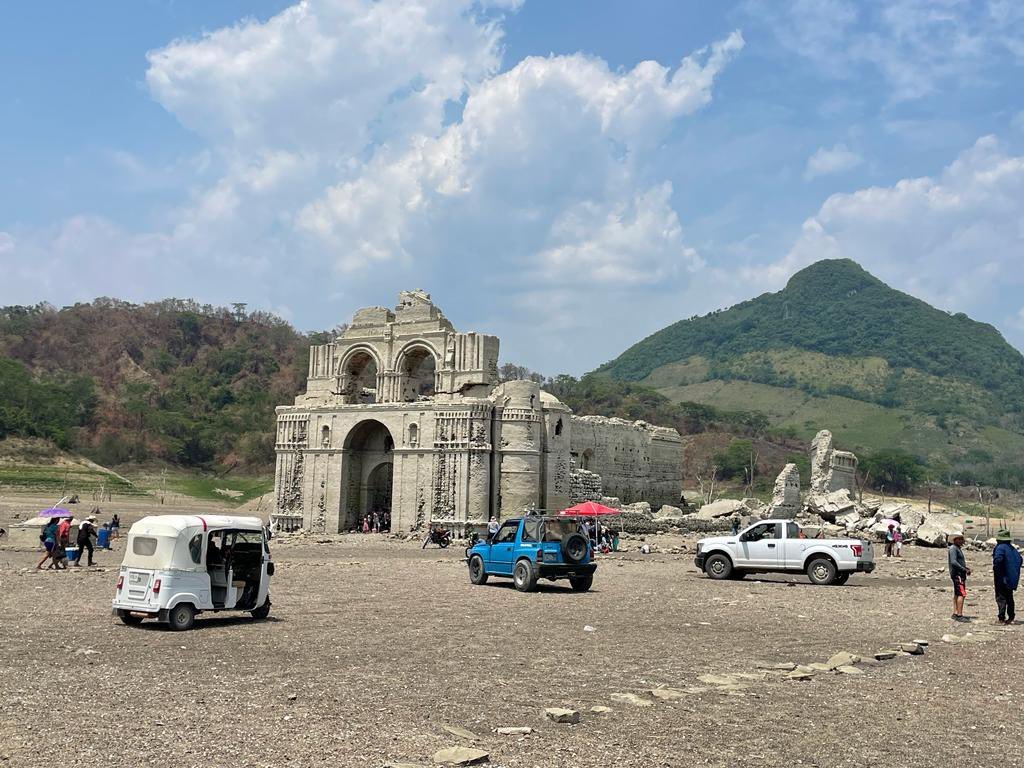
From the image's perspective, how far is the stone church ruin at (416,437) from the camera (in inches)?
1737

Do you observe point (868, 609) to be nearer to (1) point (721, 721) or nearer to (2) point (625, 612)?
(2) point (625, 612)

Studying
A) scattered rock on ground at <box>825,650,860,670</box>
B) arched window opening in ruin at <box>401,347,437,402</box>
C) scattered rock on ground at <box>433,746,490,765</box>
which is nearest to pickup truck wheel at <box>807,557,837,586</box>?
scattered rock on ground at <box>825,650,860,670</box>

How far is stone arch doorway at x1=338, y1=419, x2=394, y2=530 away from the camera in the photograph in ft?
161

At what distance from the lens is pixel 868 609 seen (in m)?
19.4

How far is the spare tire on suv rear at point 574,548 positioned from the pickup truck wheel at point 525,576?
0.82 m

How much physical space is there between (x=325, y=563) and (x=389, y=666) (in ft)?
61.3

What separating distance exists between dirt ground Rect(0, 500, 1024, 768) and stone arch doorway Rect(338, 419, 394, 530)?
2818cm

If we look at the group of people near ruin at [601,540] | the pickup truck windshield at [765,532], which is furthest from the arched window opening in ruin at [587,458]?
the pickup truck windshield at [765,532]

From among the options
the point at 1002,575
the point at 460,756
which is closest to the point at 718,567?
the point at 1002,575

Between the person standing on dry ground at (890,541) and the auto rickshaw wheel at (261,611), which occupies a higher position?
the person standing on dry ground at (890,541)

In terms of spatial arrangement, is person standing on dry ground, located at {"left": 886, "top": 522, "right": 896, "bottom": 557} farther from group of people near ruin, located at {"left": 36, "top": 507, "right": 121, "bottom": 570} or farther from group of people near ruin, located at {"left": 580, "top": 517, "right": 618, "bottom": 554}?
group of people near ruin, located at {"left": 36, "top": 507, "right": 121, "bottom": 570}

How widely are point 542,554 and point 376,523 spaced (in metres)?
26.8

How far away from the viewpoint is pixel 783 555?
25312 millimetres

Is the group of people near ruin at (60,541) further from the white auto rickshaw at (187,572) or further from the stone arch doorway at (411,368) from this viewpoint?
the stone arch doorway at (411,368)
